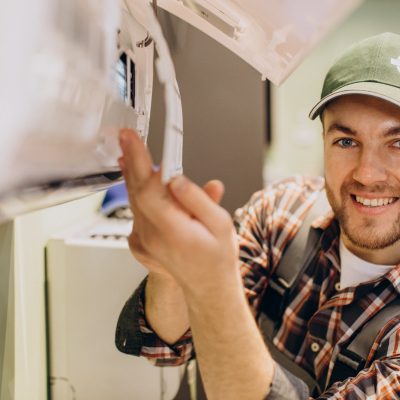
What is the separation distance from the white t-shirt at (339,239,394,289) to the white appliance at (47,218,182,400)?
476 mm

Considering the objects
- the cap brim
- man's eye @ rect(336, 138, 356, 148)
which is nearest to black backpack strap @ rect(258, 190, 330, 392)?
man's eye @ rect(336, 138, 356, 148)

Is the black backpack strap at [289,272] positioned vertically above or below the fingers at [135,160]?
below

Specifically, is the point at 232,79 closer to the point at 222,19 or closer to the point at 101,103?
the point at 222,19

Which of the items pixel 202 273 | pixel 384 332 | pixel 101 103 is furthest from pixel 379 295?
pixel 101 103

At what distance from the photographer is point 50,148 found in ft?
1.20

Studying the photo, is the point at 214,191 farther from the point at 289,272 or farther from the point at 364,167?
→ the point at 289,272

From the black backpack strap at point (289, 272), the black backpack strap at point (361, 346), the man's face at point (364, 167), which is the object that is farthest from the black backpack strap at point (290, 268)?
the black backpack strap at point (361, 346)

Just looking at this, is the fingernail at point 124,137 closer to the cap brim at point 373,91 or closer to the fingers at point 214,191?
→ the fingers at point 214,191

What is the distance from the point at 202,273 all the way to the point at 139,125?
30cm

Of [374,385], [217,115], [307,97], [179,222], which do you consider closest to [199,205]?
[179,222]

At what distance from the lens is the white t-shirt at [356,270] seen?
947mm

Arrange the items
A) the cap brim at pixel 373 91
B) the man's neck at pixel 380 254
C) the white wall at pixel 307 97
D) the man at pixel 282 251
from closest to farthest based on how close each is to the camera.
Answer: the man at pixel 282 251, the cap brim at pixel 373 91, the man's neck at pixel 380 254, the white wall at pixel 307 97

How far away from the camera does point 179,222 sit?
15.6 inches

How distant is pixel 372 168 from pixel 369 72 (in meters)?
0.20
